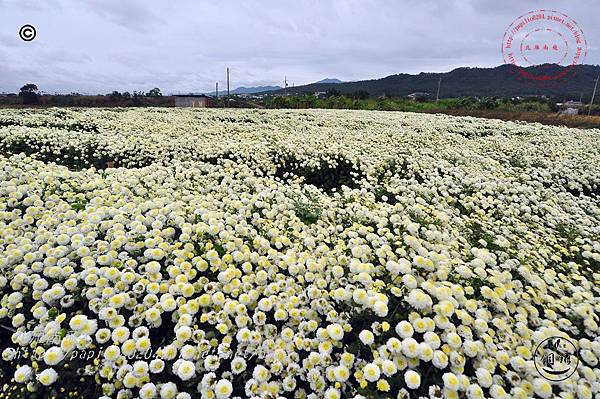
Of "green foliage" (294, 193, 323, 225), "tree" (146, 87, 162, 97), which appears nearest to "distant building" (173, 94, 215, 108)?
"tree" (146, 87, 162, 97)

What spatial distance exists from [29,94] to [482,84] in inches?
3422

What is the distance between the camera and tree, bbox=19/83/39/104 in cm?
3529

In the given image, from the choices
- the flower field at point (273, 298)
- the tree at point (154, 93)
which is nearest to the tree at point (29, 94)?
the tree at point (154, 93)

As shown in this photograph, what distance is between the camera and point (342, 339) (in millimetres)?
2139

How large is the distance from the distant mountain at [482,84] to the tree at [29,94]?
4331 centimetres

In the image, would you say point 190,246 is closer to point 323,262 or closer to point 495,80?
point 323,262

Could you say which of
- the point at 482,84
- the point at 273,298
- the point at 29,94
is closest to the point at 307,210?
the point at 273,298

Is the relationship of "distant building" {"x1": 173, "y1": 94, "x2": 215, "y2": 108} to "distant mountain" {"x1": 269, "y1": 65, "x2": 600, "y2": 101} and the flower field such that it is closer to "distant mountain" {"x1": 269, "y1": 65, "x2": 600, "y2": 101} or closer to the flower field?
"distant mountain" {"x1": 269, "y1": 65, "x2": 600, "y2": 101}

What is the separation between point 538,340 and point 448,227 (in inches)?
61.8

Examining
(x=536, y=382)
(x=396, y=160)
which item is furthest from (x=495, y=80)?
(x=536, y=382)

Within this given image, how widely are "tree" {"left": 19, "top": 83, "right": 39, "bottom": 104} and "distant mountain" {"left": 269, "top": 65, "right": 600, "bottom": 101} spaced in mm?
43307

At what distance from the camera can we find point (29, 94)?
3691 centimetres

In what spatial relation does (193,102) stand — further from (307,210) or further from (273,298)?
(273,298)

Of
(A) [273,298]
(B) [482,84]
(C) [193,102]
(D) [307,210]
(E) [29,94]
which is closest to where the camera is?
(A) [273,298]
